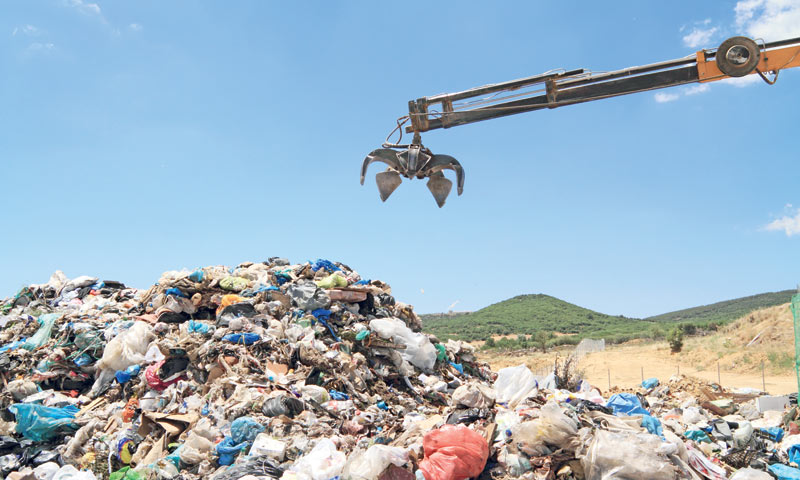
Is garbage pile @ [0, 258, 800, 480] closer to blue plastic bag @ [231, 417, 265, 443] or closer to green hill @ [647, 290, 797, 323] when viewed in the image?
blue plastic bag @ [231, 417, 265, 443]

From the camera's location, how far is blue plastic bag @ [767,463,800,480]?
5.31m

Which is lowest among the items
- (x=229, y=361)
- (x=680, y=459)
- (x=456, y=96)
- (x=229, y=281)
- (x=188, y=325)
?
(x=680, y=459)

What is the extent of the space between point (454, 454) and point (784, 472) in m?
3.33

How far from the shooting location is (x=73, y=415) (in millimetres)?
7824

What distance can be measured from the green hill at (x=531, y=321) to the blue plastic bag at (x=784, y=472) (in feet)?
109

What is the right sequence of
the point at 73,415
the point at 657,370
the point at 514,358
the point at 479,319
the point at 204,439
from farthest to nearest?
1. the point at 479,319
2. the point at 514,358
3. the point at 657,370
4. the point at 73,415
5. the point at 204,439

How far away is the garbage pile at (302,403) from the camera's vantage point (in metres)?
4.92

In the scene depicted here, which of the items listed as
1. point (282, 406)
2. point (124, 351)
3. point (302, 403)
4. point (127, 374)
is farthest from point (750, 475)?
point (124, 351)

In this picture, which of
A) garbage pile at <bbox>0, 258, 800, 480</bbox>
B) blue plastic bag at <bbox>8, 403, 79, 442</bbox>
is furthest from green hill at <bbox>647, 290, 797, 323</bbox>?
blue plastic bag at <bbox>8, 403, 79, 442</bbox>

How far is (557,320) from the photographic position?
168ft

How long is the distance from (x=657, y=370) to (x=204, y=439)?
18.8 metres

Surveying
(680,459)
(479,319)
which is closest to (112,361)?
(680,459)

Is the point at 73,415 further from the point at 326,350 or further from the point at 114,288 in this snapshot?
the point at 114,288

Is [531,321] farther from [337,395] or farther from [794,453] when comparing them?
[794,453]
